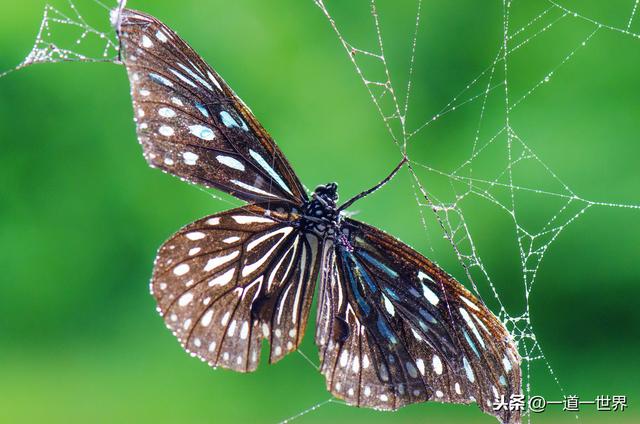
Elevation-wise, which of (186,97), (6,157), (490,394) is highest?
(6,157)

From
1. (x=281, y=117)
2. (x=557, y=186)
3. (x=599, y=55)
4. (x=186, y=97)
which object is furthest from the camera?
(x=281, y=117)

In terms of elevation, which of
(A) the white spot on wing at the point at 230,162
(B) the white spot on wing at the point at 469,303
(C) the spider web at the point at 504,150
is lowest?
(B) the white spot on wing at the point at 469,303

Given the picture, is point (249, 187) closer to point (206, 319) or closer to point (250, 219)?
point (250, 219)

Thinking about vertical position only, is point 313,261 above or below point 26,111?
below

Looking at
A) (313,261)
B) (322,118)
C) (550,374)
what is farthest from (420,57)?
(313,261)

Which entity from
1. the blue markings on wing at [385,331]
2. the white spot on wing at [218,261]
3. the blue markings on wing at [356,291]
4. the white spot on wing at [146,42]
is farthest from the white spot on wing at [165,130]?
the blue markings on wing at [385,331]

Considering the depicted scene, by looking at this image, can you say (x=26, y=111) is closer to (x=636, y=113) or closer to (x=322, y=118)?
(x=322, y=118)

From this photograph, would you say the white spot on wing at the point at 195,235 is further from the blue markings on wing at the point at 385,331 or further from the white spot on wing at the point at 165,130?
the blue markings on wing at the point at 385,331

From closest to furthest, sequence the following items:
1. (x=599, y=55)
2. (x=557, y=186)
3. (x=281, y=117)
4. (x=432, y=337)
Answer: (x=432, y=337) < (x=557, y=186) < (x=599, y=55) < (x=281, y=117)

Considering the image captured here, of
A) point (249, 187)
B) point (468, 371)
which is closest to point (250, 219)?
point (249, 187)
